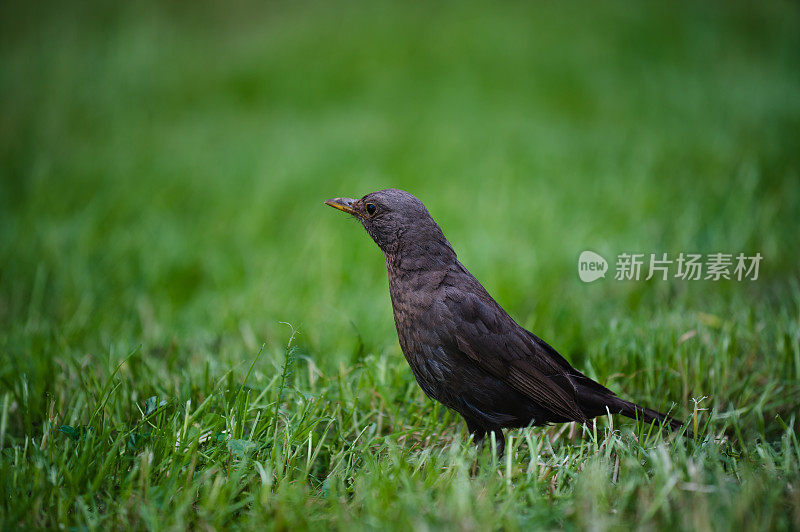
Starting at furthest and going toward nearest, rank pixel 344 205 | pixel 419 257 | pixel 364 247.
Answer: pixel 364 247, pixel 344 205, pixel 419 257

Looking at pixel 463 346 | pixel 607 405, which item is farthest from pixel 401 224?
pixel 607 405

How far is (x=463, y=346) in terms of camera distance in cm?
231

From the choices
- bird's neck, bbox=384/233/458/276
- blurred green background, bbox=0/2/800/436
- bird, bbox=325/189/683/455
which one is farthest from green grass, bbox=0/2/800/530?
bird's neck, bbox=384/233/458/276

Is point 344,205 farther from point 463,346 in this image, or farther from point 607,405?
point 607,405

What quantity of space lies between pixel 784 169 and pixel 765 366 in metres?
3.41

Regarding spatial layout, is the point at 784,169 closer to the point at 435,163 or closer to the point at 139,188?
the point at 435,163

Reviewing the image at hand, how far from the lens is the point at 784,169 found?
5.71 metres

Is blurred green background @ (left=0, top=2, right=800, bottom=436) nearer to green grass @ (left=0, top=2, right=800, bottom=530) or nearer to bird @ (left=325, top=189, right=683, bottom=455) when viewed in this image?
green grass @ (left=0, top=2, right=800, bottom=530)

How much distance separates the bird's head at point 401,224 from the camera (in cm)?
243

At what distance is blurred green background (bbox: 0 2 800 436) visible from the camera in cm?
402

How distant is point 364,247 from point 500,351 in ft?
10.0

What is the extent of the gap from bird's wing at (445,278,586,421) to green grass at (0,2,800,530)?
205 mm

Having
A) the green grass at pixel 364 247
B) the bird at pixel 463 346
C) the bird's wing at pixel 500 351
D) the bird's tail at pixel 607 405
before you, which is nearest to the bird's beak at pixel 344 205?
the bird at pixel 463 346

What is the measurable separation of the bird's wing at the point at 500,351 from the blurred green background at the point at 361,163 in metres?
0.85
